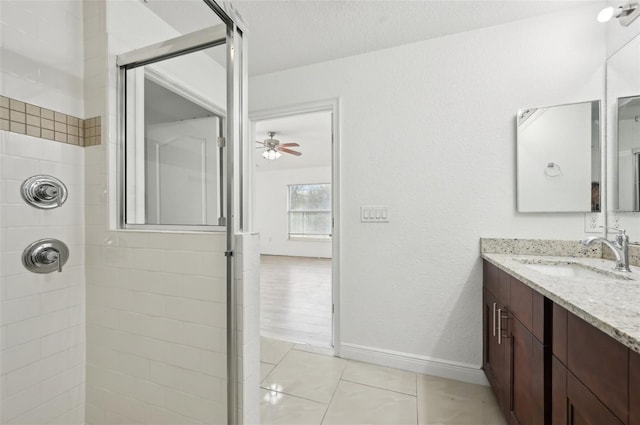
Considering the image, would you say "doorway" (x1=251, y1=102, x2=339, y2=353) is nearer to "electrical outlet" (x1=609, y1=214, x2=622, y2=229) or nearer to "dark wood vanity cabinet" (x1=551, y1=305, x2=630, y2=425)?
"dark wood vanity cabinet" (x1=551, y1=305, x2=630, y2=425)

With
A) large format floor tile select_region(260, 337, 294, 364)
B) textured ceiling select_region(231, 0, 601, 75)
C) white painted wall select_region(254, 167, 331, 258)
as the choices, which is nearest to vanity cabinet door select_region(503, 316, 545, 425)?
large format floor tile select_region(260, 337, 294, 364)

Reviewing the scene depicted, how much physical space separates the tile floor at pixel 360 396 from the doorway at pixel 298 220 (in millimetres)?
321

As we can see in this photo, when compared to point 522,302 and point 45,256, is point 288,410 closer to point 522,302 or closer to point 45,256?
point 522,302

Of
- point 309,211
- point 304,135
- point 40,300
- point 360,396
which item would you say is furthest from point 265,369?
point 309,211

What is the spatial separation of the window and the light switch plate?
4.89 m

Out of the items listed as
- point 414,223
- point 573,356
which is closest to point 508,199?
point 414,223

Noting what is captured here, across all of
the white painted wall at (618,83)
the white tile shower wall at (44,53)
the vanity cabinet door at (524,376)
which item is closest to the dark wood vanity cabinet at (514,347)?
the vanity cabinet door at (524,376)

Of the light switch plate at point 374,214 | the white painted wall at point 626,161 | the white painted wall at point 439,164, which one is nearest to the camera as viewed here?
the white painted wall at point 626,161

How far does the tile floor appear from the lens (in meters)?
1.51

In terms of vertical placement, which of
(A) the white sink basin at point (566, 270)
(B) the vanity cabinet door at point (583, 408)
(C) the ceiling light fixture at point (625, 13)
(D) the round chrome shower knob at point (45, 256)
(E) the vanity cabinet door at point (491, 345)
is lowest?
(E) the vanity cabinet door at point (491, 345)

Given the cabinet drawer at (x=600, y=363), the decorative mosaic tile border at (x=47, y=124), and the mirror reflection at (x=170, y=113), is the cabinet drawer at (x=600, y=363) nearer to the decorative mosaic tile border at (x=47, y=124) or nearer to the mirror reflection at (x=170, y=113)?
the mirror reflection at (x=170, y=113)

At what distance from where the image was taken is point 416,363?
77.1 inches

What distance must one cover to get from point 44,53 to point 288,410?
7.61 ft

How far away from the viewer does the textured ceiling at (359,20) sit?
5.37ft
